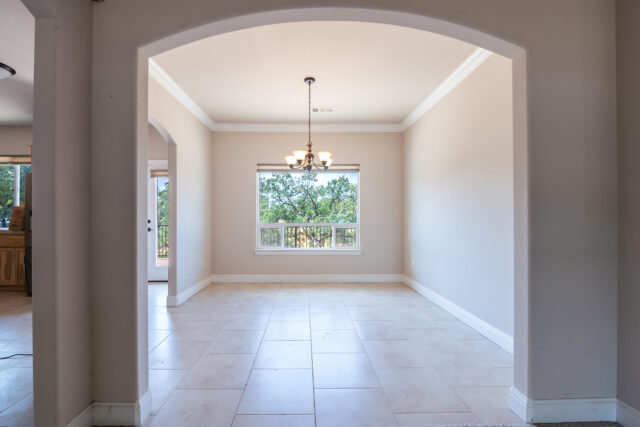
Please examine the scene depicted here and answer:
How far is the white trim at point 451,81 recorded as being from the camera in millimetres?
3051

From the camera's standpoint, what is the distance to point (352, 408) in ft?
6.15

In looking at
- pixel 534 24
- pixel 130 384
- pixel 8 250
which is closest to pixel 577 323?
pixel 534 24

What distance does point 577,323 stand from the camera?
178cm

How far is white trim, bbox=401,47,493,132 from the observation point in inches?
120

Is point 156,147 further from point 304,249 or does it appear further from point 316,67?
point 316,67

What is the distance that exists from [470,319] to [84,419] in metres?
3.24

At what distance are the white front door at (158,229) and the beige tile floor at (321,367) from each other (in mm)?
1769

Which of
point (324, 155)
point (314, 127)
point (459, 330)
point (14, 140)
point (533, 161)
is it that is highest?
point (314, 127)

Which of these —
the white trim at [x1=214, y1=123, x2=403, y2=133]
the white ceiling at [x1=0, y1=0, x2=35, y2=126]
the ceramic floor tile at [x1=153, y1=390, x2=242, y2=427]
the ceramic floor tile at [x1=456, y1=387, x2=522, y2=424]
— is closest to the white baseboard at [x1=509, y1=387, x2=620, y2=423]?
the ceramic floor tile at [x1=456, y1=387, x2=522, y2=424]

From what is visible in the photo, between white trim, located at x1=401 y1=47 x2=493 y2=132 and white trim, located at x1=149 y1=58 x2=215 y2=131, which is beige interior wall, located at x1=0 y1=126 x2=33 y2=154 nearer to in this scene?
white trim, located at x1=149 y1=58 x2=215 y2=131

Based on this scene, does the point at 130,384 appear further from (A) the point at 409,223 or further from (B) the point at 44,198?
(A) the point at 409,223

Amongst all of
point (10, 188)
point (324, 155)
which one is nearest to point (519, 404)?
point (324, 155)

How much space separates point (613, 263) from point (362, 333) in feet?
6.56

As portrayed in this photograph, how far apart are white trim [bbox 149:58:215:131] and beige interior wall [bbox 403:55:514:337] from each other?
10.6ft
